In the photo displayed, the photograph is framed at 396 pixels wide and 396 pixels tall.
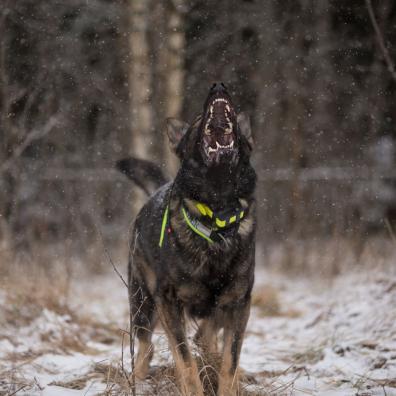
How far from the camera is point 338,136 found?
13.2m

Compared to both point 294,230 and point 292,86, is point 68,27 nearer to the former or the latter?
point 292,86

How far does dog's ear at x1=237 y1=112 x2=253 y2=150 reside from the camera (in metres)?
3.82

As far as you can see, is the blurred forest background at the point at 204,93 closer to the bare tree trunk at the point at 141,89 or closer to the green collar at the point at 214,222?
the bare tree trunk at the point at 141,89

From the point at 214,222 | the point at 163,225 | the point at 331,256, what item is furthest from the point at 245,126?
the point at 331,256

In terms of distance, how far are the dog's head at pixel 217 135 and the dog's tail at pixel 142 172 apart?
1087 millimetres

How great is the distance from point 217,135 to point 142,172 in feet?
4.81

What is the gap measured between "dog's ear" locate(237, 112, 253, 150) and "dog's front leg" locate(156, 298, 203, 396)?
1229 millimetres

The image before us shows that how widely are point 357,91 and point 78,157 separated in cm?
696

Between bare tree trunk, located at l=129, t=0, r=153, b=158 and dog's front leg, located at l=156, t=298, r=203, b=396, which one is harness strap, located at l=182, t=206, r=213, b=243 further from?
bare tree trunk, located at l=129, t=0, r=153, b=158

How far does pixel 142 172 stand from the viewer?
193 inches

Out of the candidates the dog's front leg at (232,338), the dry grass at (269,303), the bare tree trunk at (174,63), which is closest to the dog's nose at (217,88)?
the dog's front leg at (232,338)

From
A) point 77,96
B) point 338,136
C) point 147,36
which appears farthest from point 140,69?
point 338,136

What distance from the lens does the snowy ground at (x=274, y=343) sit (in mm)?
3576

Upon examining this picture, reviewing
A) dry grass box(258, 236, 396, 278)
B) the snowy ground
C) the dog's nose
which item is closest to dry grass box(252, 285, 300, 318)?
the snowy ground
